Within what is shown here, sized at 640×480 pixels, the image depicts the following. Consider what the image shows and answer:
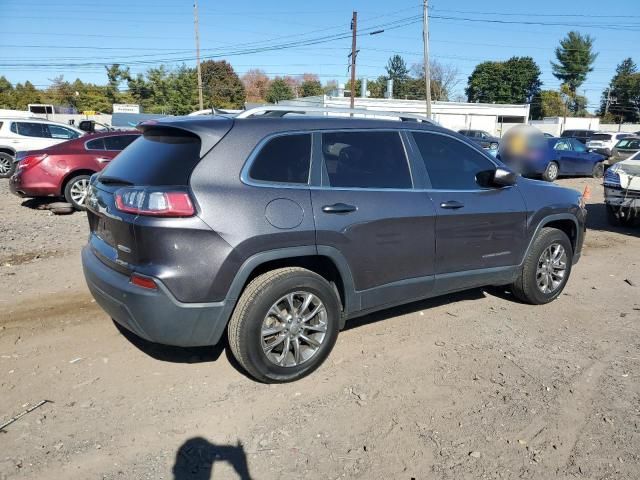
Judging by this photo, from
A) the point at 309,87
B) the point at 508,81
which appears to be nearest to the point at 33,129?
the point at 309,87

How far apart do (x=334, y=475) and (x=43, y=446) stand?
5.29 feet

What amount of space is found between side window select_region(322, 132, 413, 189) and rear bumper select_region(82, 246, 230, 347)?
125cm

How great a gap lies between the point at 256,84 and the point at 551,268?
324ft

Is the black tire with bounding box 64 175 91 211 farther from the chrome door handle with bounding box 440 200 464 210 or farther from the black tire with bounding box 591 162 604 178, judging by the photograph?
the black tire with bounding box 591 162 604 178

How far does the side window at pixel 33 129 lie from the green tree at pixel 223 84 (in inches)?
2542

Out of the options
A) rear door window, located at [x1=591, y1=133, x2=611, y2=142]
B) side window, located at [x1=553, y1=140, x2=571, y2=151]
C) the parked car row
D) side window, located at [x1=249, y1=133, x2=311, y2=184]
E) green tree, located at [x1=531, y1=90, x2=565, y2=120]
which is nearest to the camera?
side window, located at [x1=249, y1=133, x2=311, y2=184]

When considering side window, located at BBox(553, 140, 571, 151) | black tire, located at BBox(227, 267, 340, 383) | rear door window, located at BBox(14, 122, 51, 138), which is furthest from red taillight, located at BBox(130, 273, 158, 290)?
side window, located at BBox(553, 140, 571, 151)

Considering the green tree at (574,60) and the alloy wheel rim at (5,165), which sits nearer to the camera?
the alloy wheel rim at (5,165)

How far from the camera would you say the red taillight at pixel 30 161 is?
30.6 feet

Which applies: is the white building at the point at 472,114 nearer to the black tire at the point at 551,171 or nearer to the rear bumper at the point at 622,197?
the black tire at the point at 551,171

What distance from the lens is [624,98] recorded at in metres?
96.9

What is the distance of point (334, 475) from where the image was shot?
2.67 metres

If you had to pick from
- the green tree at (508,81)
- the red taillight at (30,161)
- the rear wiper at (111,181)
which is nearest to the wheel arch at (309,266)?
the rear wiper at (111,181)

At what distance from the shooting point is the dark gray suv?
309cm
